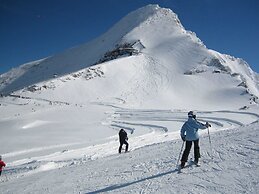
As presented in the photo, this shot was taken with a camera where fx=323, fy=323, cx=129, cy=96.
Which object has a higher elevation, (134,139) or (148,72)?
(148,72)

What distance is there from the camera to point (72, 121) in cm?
3559

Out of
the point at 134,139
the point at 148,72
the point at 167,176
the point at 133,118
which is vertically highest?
the point at 148,72

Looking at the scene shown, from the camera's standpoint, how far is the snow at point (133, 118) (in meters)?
9.62

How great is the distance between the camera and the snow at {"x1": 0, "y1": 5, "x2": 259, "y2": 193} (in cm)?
962

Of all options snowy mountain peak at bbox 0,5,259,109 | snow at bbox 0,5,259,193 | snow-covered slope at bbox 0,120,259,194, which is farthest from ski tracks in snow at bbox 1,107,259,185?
snowy mountain peak at bbox 0,5,259,109

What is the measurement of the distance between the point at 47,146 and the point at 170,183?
1752cm

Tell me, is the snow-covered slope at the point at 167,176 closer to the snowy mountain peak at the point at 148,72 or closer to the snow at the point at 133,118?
the snow at the point at 133,118

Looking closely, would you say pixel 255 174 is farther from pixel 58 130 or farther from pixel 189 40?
pixel 189 40

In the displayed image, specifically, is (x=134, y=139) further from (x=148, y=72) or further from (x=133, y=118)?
(x=148, y=72)

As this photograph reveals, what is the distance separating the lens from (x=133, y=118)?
132 ft

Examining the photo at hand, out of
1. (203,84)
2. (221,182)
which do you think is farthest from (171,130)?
(203,84)

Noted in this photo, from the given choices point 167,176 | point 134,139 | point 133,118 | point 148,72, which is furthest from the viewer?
point 148,72

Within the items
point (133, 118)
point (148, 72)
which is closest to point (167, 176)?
point (133, 118)

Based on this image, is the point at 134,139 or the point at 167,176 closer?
the point at 167,176
